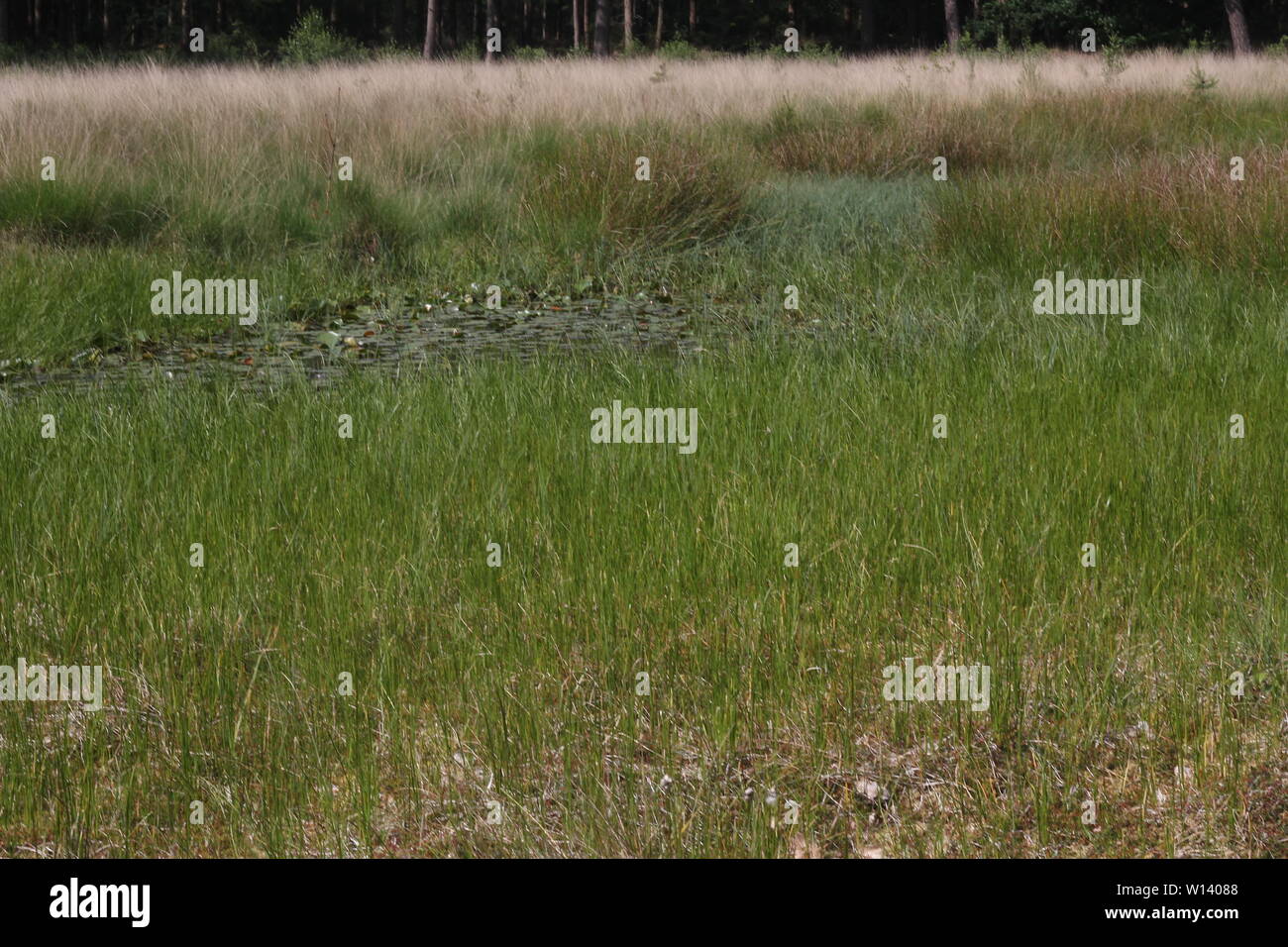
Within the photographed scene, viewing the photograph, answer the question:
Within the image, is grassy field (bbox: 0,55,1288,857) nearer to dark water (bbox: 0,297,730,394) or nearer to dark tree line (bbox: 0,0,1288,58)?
dark water (bbox: 0,297,730,394)

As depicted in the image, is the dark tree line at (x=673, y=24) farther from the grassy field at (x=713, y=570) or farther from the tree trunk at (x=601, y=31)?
the grassy field at (x=713, y=570)

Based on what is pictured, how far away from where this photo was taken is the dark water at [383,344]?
22.5ft

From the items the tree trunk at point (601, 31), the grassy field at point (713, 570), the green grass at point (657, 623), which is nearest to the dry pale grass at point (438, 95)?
the grassy field at point (713, 570)

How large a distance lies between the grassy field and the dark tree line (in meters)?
24.9

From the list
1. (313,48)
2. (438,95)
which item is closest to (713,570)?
(438,95)

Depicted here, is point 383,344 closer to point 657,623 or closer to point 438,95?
point 657,623

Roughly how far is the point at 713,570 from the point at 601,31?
1159 inches

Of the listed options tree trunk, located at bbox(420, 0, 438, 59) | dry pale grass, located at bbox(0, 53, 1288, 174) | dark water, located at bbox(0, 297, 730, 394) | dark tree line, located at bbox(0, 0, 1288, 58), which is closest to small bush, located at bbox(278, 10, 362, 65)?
dark tree line, located at bbox(0, 0, 1288, 58)

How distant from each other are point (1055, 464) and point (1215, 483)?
1.77ft

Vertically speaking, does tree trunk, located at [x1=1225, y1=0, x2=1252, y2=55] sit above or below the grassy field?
above

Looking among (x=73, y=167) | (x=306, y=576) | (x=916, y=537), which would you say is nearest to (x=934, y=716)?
(x=916, y=537)

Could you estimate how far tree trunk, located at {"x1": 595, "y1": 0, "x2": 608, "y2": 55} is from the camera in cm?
3083

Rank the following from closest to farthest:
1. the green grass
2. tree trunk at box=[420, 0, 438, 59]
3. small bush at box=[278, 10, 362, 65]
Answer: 1. the green grass
2. small bush at box=[278, 10, 362, 65]
3. tree trunk at box=[420, 0, 438, 59]
